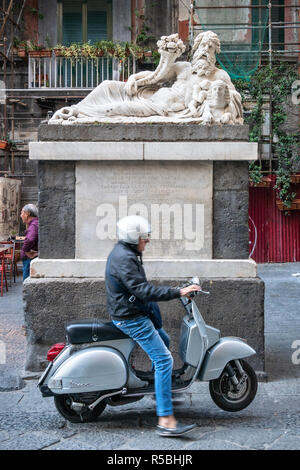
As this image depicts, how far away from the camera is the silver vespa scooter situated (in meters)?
4.40


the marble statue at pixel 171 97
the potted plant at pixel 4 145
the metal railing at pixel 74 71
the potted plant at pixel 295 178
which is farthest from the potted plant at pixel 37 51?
the marble statue at pixel 171 97

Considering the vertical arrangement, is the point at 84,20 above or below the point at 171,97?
above

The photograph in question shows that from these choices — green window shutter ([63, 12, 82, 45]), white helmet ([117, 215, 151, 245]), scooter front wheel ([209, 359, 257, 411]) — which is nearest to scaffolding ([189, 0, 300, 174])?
green window shutter ([63, 12, 82, 45])

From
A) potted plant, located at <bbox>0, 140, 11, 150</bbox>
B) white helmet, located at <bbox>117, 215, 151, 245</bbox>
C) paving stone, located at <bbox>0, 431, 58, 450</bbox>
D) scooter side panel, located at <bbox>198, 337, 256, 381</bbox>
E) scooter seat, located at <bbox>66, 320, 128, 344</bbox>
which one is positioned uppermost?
potted plant, located at <bbox>0, 140, 11, 150</bbox>

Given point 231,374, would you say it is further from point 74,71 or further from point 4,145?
point 74,71

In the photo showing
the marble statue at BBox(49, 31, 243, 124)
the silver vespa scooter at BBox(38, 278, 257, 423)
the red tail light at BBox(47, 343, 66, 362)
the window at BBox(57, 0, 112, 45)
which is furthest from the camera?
the window at BBox(57, 0, 112, 45)

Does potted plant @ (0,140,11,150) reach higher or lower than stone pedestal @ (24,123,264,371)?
higher

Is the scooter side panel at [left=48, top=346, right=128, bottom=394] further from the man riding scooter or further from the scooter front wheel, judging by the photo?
the scooter front wheel

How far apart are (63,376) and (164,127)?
2726 millimetres

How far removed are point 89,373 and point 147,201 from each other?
2088mm

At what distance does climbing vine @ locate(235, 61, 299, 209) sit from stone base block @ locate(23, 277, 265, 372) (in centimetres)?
947

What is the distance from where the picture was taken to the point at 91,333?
4496 mm

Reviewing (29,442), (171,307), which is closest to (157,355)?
(29,442)
